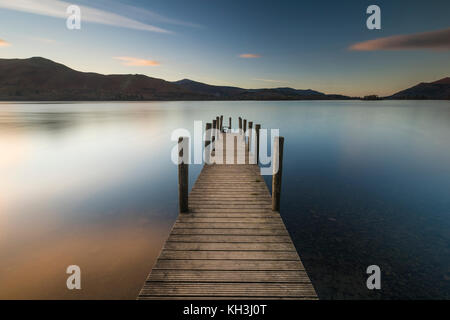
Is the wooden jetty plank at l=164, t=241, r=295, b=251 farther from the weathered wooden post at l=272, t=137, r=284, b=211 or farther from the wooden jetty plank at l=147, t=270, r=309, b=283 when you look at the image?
the weathered wooden post at l=272, t=137, r=284, b=211

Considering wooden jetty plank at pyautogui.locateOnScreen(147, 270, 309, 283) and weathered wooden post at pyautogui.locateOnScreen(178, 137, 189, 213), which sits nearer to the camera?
wooden jetty plank at pyautogui.locateOnScreen(147, 270, 309, 283)

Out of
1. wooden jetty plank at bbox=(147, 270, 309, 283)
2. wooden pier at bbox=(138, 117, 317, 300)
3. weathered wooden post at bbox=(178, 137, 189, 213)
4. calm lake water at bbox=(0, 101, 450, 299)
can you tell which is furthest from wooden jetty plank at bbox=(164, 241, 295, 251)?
weathered wooden post at bbox=(178, 137, 189, 213)

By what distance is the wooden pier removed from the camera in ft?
12.5

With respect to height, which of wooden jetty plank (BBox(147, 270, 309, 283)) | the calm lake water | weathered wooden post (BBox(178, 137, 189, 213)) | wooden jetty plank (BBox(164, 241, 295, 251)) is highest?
weathered wooden post (BBox(178, 137, 189, 213))

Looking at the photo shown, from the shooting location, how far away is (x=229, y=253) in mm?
4746

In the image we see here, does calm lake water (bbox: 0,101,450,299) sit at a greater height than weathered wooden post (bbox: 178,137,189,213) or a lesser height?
lesser

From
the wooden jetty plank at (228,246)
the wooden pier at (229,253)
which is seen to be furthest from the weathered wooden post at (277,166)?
the wooden jetty plank at (228,246)

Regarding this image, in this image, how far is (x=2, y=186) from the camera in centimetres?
1172

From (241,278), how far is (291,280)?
2.87 ft

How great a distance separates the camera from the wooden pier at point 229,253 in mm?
3809

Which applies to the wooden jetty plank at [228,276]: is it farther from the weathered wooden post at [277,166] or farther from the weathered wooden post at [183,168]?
the weathered wooden post at [277,166]

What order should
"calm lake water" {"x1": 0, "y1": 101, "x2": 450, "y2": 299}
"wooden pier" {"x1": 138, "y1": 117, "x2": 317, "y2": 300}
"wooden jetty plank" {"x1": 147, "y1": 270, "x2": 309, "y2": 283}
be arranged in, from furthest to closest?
"calm lake water" {"x1": 0, "y1": 101, "x2": 450, "y2": 299}, "wooden jetty plank" {"x1": 147, "y1": 270, "x2": 309, "y2": 283}, "wooden pier" {"x1": 138, "y1": 117, "x2": 317, "y2": 300}

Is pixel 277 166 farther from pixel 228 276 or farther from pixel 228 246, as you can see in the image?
pixel 228 276
